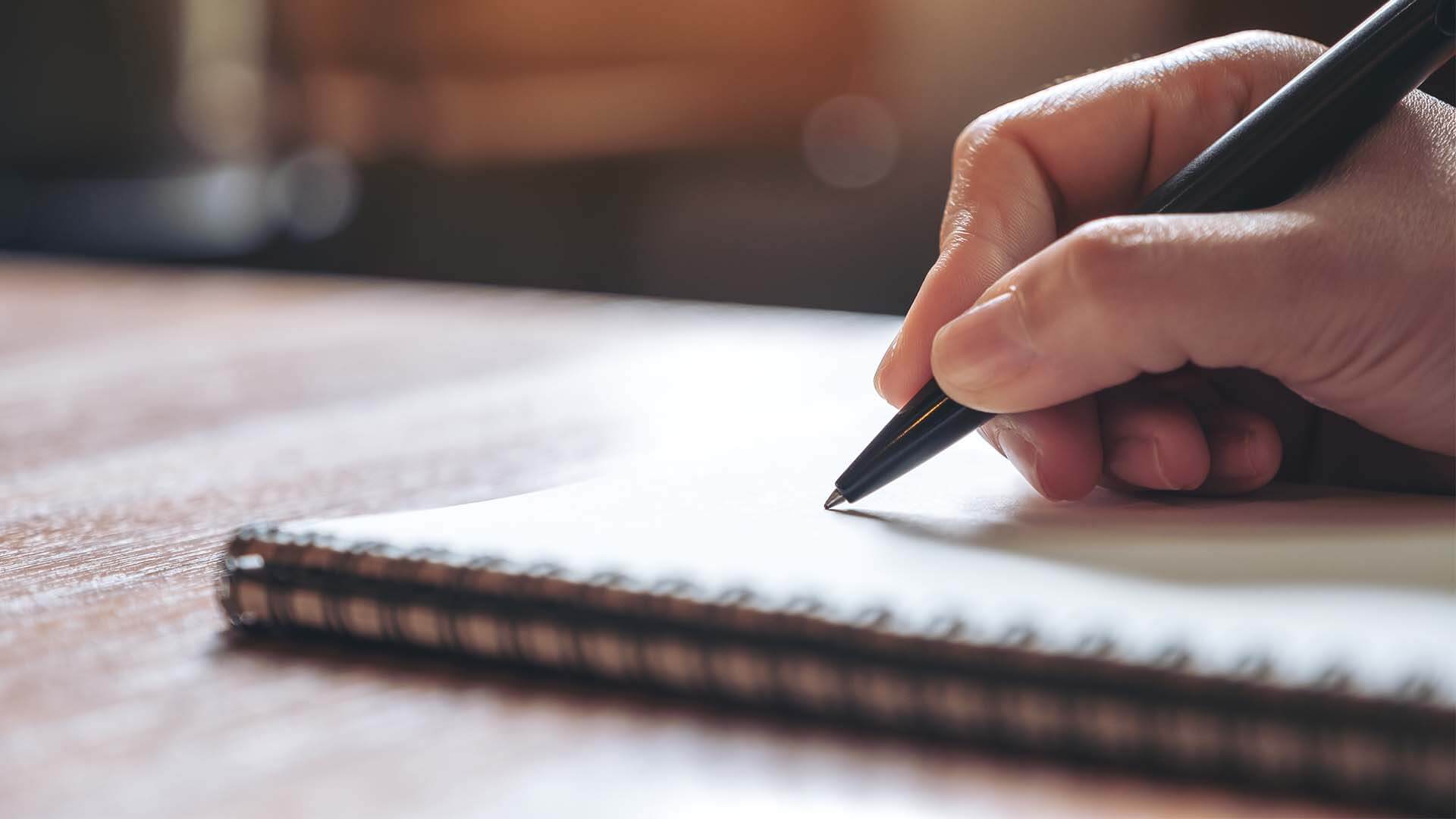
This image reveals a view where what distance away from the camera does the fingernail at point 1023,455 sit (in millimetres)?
417

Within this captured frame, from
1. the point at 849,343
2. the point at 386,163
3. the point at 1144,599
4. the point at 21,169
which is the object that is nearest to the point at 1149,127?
the point at 1144,599

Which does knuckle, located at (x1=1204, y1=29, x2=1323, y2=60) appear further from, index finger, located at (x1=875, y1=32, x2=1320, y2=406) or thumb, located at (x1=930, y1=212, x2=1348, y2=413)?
thumb, located at (x1=930, y1=212, x2=1348, y2=413)

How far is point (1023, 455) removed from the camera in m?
0.43

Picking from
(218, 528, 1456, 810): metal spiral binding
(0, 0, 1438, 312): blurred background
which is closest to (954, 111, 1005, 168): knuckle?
(218, 528, 1456, 810): metal spiral binding

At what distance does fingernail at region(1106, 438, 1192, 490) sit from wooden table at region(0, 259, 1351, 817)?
0.21 meters

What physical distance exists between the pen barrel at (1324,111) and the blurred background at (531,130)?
1437 millimetres

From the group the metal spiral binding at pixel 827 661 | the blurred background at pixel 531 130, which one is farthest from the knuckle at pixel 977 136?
the blurred background at pixel 531 130

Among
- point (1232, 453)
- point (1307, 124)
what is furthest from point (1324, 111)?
point (1232, 453)

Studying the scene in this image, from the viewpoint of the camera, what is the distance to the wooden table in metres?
0.24

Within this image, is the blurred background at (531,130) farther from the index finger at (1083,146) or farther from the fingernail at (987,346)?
the fingernail at (987,346)

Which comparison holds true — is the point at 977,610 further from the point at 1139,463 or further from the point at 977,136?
the point at 977,136

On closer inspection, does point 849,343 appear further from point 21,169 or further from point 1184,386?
point 21,169

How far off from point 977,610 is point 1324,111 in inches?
8.7

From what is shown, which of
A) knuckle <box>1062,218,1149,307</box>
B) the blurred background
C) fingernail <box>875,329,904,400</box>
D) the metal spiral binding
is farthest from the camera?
the blurred background
